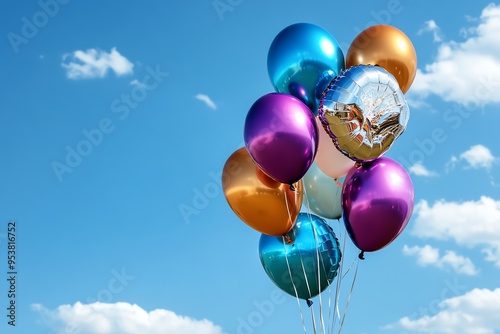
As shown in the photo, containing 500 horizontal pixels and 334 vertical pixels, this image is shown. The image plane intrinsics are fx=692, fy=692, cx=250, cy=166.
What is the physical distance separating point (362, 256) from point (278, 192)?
0.96 meters

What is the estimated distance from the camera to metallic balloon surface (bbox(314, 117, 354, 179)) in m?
6.43

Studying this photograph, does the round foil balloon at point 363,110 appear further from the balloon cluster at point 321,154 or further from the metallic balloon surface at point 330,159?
the metallic balloon surface at point 330,159

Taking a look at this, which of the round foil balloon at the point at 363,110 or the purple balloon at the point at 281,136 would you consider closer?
the purple balloon at the point at 281,136

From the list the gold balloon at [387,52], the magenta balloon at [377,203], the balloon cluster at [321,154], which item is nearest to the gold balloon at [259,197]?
the balloon cluster at [321,154]

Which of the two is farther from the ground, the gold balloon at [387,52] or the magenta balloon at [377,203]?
the gold balloon at [387,52]

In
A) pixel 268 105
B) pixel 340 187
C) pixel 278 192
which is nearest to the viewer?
pixel 268 105

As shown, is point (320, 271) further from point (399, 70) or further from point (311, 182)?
point (399, 70)

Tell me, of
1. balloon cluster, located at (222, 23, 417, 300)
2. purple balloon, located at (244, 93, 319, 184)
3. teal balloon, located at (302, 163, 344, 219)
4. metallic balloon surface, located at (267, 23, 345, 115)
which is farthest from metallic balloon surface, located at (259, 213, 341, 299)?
metallic balloon surface, located at (267, 23, 345, 115)

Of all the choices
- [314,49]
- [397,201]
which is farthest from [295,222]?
[314,49]

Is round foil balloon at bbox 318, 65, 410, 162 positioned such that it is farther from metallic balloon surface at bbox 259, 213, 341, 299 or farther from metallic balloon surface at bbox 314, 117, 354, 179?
metallic balloon surface at bbox 259, 213, 341, 299

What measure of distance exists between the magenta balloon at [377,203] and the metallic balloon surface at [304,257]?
1.60 feet

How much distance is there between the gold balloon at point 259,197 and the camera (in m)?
6.21

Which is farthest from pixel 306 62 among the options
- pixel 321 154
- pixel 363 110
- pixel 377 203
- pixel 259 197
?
pixel 377 203

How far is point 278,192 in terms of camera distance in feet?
20.4
